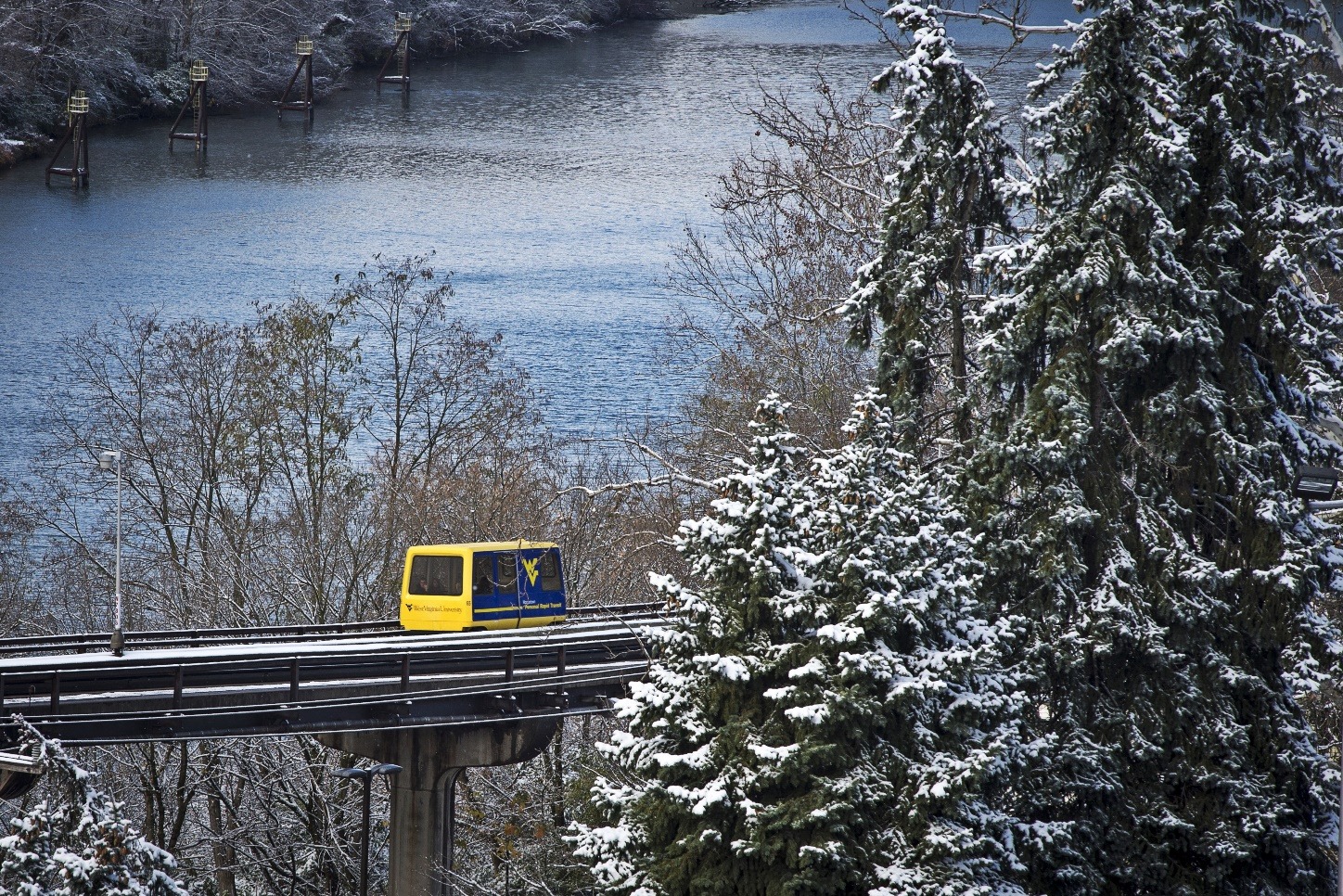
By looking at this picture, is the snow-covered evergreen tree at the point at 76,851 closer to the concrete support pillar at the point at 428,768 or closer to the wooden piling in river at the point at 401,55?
→ the concrete support pillar at the point at 428,768

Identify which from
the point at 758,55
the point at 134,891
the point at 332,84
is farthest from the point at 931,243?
the point at 332,84

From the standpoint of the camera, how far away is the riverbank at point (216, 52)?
251 feet

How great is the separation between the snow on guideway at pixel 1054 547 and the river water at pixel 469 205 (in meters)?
34.6

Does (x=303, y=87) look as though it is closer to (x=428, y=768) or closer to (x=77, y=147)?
(x=77, y=147)

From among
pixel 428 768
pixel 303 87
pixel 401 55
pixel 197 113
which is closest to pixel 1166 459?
pixel 428 768

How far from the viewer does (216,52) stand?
85875 mm

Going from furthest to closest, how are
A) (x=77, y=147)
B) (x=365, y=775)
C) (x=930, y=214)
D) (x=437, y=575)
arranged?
(x=77, y=147), (x=437, y=575), (x=365, y=775), (x=930, y=214)

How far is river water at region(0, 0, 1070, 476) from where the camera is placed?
193ft

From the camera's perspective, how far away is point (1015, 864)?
550 inches

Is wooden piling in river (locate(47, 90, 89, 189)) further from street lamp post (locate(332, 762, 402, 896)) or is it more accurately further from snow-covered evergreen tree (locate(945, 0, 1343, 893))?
snow-covered evergreen tree (locate(945, 0, 1343, 893))

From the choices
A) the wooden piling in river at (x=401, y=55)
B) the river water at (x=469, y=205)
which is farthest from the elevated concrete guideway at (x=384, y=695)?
the wooden piling in river at (x=401, y=55)

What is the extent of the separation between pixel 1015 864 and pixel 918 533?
10.9 feet

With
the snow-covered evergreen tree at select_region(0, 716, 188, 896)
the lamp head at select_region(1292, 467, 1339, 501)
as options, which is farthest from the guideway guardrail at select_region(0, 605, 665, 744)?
the lamp head at select_region(1292, 467, 1339, 501)

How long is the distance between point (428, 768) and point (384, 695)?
3391mm
